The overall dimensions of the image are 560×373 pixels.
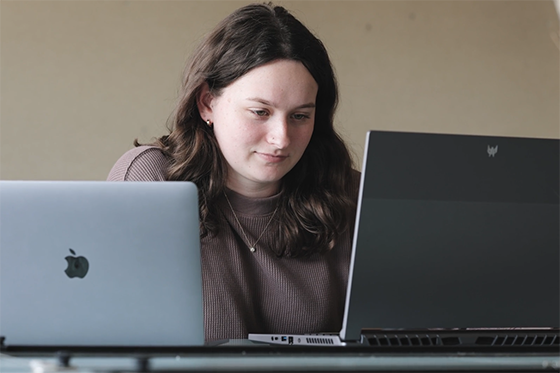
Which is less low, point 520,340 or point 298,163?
point 298,163

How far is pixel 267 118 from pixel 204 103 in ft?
0.77

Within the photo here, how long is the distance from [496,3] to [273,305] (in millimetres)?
2042

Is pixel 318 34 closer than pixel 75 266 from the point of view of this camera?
No

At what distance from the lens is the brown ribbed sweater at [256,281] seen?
1330mm

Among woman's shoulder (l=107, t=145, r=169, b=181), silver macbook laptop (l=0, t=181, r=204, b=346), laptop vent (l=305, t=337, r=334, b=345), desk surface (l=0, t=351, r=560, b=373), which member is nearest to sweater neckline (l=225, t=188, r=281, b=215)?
woman's shoulder (l=107, t=145, r=169, b=181)

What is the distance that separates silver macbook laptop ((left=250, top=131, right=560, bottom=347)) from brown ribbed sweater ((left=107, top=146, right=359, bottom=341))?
48 centimetres

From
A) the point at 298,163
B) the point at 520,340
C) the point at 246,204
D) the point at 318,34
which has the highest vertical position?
the point at 318,34

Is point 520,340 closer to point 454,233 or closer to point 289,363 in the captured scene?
point 454,233

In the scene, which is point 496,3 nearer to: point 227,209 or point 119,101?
point 119,101

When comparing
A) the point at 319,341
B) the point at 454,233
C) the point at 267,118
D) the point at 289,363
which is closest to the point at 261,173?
the point at 267,118

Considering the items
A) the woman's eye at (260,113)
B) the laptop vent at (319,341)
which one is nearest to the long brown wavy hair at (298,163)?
the woman's eye at (260,113)

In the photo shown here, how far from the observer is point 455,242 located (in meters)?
0.89

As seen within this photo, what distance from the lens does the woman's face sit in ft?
4.40

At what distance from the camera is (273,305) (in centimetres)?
139
